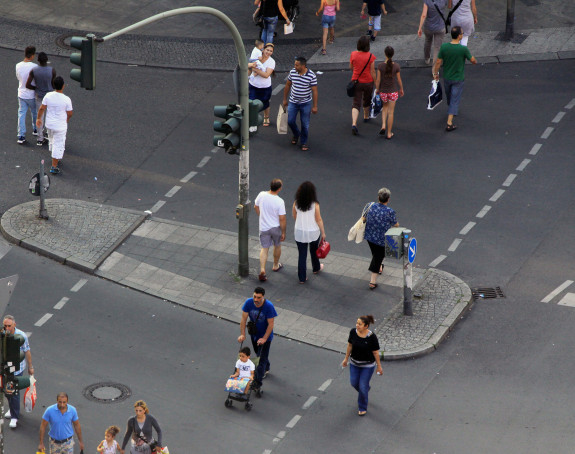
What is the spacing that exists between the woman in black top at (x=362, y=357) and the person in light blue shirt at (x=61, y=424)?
3470 millimetres

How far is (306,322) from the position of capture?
17.4 meters

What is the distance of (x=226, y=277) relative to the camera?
1852 cm

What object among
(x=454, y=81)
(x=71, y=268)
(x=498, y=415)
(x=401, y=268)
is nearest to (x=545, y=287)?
(x=401, y=268)

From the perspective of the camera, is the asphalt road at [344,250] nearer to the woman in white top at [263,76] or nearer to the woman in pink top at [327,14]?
the woman in white top at [263,76]

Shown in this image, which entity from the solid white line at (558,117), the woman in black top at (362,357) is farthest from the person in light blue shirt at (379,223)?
the solid white line at (558,117)

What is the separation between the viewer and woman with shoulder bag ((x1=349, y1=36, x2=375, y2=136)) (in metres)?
22.2

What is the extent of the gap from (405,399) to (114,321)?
4.40 meters

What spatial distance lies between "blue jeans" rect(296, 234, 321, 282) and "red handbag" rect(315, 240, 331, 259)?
115 mm

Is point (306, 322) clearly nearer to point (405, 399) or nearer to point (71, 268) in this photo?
point (405, 399)

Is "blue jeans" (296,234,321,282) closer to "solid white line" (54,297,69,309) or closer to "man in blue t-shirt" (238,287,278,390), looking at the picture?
"man in blue t-shirt" (238,287,278,390)

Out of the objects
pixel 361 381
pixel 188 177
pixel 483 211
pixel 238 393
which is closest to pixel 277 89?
pixel 188 177

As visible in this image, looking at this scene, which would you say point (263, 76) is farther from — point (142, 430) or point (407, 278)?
point (142, 430)

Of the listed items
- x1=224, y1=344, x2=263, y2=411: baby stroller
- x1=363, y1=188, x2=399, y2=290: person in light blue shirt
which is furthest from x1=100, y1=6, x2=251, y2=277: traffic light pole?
x1=224, y1=344, x2=263, y2=411: baby stroller

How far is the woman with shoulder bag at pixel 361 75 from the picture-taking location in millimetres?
22203
